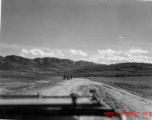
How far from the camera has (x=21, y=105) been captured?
13.5 feet

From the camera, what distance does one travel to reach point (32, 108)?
403 cm

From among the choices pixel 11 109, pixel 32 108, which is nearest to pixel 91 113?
pixel 32 108

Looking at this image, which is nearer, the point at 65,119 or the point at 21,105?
the point at 21,105

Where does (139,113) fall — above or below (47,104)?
below

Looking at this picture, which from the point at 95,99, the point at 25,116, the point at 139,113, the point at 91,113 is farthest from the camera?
the point at 139,113

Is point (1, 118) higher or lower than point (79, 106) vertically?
lower

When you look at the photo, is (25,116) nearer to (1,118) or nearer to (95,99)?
(1,118)

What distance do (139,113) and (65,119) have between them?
8.86 meters

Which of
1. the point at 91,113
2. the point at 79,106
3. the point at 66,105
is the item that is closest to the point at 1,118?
the point at 66,105

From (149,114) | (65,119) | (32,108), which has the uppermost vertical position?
(32,108)

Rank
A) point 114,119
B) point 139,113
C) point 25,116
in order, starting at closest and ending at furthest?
point 25,116
point 114,119
point 139,113

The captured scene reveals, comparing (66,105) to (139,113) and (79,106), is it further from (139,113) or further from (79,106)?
(139,113)

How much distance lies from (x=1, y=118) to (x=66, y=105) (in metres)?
2.13

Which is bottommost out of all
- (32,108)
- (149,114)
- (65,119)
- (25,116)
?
(149,114)
